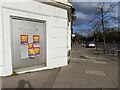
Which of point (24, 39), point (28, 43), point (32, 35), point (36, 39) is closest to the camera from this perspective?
point (24, 39)

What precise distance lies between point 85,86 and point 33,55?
12.0 ft

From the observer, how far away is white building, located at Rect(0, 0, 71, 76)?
7148mm

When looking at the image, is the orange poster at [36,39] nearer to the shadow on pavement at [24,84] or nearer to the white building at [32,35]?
the white building at [32,35]

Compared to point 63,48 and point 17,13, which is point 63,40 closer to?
point 63,48

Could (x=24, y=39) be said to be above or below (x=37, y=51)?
above

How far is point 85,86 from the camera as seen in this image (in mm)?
5926

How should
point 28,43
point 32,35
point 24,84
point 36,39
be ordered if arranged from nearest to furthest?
1. point 24,84
2. point 28,43
3. point 32,35
4. point 36,39

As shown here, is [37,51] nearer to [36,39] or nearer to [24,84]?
[36,39]

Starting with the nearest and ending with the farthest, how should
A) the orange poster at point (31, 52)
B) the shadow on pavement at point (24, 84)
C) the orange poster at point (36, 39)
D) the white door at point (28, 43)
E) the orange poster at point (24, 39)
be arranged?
the shadow on pavement at point (24, 84) → the white door at point (28, 43) → the orange poster at point (24, 39) → the orange poster at point (31, 52) → the orange poster at point (36, 39)

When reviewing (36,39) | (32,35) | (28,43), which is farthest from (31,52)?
(32,35)

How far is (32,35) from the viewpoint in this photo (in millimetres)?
8453

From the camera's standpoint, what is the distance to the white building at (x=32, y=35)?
715 cm

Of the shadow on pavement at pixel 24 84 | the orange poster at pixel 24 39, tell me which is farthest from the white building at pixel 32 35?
the shadow on pavement at pixel 24 84

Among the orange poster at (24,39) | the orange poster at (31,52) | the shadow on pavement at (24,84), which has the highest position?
the orange poster at (24,39)
